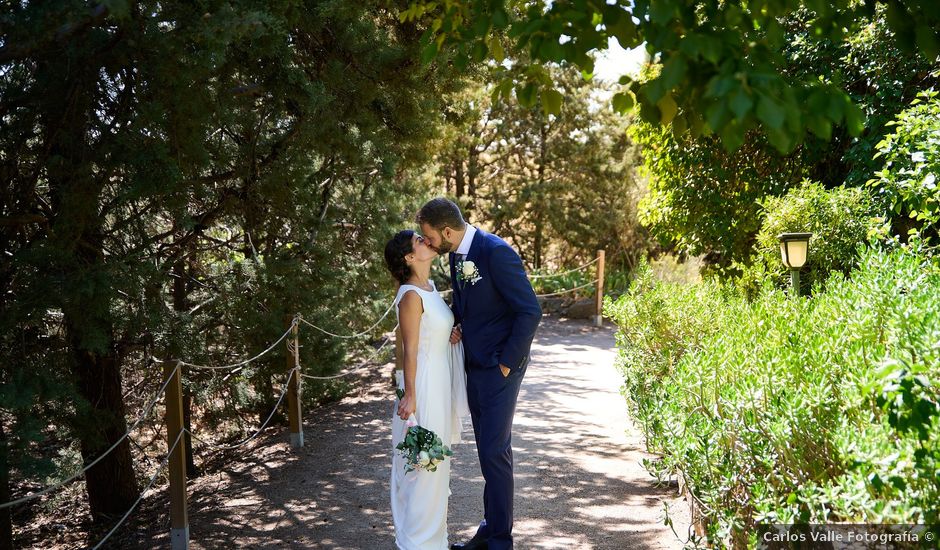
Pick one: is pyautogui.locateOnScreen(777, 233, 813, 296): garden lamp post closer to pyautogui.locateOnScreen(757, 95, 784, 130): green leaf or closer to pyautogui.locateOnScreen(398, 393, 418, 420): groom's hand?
pyautogui.locateOnScreen(398, 393, 418, 420): groom's hand

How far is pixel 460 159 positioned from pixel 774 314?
15.7m

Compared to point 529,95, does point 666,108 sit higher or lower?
lower

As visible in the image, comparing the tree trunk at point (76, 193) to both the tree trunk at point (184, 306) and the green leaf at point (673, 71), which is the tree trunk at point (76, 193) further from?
the green leaf at point (673, 71)

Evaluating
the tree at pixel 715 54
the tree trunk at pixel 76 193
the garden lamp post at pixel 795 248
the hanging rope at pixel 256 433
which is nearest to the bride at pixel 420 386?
the tree at pixel 715 54

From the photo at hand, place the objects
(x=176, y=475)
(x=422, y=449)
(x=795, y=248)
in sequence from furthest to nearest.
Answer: (x=795, y=248) < (x=176, y=475) < (x=422, y=449)

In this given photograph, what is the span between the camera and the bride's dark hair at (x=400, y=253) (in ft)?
15.3

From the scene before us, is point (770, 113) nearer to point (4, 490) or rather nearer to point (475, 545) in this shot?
point (475, 545)

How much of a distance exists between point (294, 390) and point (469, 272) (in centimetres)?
394

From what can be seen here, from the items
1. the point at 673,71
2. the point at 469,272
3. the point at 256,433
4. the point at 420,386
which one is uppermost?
the point at 673,71

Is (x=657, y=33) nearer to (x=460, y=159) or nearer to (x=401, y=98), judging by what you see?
(x=401, y=98)

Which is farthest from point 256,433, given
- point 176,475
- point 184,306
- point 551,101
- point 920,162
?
point 920,162

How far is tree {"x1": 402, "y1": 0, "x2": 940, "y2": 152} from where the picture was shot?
2150 millimetres

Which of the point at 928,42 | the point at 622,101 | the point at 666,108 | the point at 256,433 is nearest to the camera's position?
the point at 928,42

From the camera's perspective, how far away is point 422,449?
4.41m
